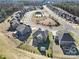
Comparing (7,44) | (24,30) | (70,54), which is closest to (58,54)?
(70,54)

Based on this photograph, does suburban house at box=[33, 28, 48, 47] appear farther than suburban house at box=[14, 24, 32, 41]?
No

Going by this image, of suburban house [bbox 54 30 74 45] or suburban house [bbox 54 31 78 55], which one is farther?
suburban house [bbox 54 30 74 45]

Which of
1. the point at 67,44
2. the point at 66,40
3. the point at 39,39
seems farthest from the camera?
the point at 39,39

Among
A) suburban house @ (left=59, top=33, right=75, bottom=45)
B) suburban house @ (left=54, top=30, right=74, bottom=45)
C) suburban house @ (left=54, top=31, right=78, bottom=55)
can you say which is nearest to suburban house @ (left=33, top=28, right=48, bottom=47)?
suburban house @ (left=54, top=31, right=78, bottom=55)

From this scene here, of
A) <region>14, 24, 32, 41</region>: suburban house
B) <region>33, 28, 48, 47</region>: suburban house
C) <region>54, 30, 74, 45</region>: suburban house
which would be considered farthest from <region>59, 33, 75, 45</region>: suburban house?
<region>14, 24, 32, 41</region>: suburban house

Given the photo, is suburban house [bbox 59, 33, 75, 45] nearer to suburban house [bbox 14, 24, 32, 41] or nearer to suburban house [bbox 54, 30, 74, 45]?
suburban house [bbox 54, 30, 74, 45]

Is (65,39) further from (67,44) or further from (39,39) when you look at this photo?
(39,39)

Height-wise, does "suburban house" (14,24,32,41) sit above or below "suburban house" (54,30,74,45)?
below

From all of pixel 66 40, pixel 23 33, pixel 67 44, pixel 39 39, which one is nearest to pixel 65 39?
pixel 66 40

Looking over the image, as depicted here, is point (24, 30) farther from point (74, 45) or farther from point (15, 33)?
point (74, 45)

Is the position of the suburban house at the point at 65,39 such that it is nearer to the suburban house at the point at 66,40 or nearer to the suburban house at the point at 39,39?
the suburban house at the point at 66,40

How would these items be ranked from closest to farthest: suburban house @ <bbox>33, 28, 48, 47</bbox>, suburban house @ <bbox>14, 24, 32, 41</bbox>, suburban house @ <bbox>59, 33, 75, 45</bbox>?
1. suburban house @ <bbox>59, 33, 75, 45</bbox>
2. suburban house @ <bbox>33, 28, 48, 47</bbox>
3. suburban house @ <bbox>14, 24, 32, 41</bbox>

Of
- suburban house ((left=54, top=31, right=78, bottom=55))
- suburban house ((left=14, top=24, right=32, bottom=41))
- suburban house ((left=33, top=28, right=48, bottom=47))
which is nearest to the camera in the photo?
suburban house ((left=54, top=31, right=78, bottom=55))
